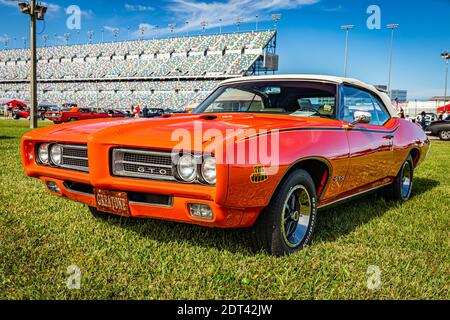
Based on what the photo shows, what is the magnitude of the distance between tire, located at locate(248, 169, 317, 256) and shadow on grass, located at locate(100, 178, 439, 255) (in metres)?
0.20

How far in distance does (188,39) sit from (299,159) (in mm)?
54338

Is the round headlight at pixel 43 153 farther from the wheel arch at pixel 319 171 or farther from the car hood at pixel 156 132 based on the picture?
Answer: the wheel arch at pixel 319 171

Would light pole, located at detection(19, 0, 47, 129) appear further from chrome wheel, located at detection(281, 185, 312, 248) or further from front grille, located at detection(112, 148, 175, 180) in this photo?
chrome wheel, located at detection(281, 185, 312, 248)

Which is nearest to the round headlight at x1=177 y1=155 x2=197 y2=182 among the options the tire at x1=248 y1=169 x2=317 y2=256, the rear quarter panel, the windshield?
the rear quarter panel

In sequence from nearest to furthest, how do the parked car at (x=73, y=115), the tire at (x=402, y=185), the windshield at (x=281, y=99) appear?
1. the windshield at (x=281, y=99)
2. the tire at (x=402, y=185)
3. the parked car at (x=73, y=115)

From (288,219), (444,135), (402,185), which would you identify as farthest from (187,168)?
(444,135)

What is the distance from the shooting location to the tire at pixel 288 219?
8.82 feet

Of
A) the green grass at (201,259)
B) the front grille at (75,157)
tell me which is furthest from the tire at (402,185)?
the front grille at (75,157)

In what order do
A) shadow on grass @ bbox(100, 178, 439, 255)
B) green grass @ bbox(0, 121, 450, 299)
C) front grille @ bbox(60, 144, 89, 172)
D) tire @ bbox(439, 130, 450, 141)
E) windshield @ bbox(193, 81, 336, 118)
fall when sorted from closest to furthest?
green grass @ bbox(0, 121, 450, 299) < front grille @ bbox(60, 144, 89, 172) < shadow on grass @ bbox(100, 178, 439, 255) < windshield @ bbox(193, 81, 336, 118) < tire @ bbox(439, 130, 450, 141)

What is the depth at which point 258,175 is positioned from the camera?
2426 mm

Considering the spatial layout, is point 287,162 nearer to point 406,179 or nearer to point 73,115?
point 406,179

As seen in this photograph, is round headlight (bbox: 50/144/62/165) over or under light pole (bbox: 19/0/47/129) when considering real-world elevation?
under

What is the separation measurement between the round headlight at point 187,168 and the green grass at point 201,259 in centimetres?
61

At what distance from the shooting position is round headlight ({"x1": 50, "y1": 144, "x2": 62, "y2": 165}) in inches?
123
